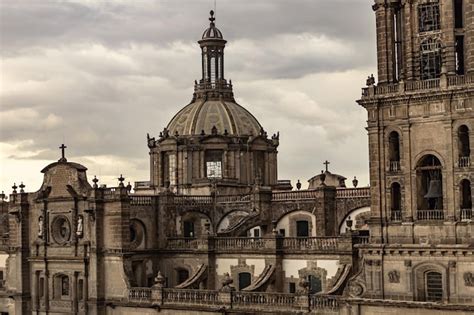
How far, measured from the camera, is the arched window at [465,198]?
144ft

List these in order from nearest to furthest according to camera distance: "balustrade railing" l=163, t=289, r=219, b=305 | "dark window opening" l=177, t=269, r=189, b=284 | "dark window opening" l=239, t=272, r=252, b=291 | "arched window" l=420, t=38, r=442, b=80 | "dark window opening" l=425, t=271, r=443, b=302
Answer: "dark window opening" l=425, t=271, r=443, b=302
"arched window" l=420, t=38, r=442, b=80
"balustrade railing" l=163, t=289, r=219, b=305
"dark window opening" l=239, t=272, r=252, b=291
"dark window opening" l=177, t=269, r=189, b=284

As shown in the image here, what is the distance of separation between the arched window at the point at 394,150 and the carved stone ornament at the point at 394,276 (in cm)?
437

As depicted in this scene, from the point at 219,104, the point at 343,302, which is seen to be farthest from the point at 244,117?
the point at 343,302

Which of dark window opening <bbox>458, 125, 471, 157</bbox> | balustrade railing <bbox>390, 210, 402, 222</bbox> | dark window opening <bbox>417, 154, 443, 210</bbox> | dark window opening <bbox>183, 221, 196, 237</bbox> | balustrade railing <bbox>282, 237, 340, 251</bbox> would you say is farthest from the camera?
dark window opening <bbox>183, 221, 196, 237</bbox>

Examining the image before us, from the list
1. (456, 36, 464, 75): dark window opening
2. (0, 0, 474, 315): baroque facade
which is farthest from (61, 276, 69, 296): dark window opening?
(456, 36, 464, 75): dark window opening

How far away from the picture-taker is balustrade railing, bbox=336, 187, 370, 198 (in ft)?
195

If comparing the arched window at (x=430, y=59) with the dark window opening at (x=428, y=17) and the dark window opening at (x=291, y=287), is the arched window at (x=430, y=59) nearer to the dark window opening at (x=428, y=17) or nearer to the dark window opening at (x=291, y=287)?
the dark window opening at (x=428, y=17)

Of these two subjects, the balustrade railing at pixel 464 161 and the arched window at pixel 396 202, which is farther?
the arched window at pixel 396 202

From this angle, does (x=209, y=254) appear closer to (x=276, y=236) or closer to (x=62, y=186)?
(x=276, y=236)

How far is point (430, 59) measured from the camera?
150 ft

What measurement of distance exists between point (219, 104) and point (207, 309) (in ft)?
75.7

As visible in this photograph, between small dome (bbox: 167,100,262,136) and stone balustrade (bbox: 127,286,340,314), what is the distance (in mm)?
17345

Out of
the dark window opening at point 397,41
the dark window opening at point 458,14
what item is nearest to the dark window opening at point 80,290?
the dark window opening at point 397,41

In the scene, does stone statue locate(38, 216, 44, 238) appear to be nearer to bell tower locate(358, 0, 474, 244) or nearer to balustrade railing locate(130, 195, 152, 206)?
balustrade railing locate(130, 195, 152, 206)
